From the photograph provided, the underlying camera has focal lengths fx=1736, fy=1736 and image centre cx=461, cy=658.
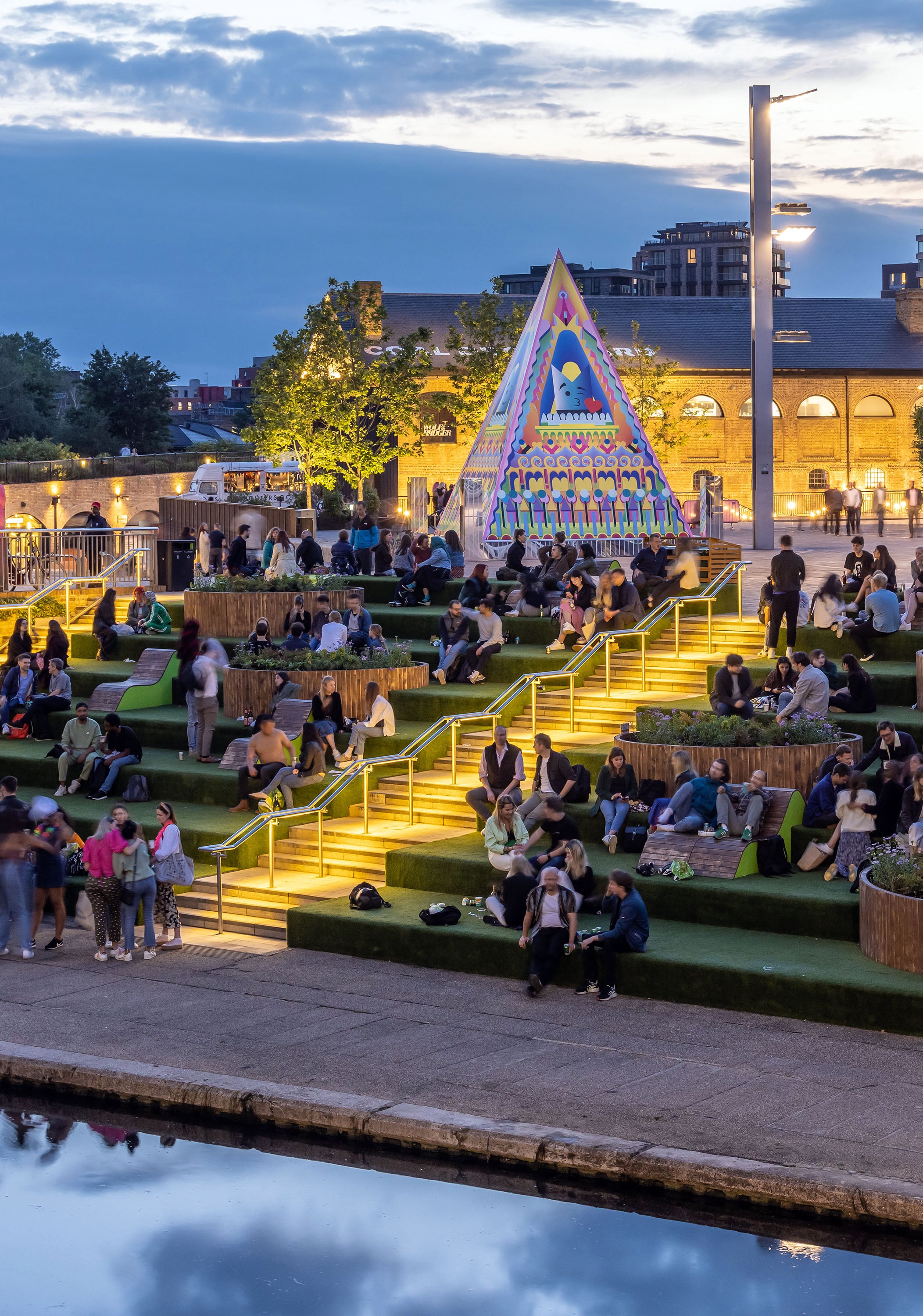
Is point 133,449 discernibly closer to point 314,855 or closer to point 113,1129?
point 314,855

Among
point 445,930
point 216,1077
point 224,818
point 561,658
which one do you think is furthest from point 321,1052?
point 561,658

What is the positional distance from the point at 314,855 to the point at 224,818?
1.49m

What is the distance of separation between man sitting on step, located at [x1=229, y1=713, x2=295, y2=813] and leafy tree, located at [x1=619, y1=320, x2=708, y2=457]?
44.4 metres

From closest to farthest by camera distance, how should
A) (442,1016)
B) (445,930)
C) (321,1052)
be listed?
1. (321,1052)
2. (442,1016)
3. (445,930)

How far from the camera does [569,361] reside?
34.5 metres

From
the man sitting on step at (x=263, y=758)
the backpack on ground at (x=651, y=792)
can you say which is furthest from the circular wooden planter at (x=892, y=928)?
the man sitting on step at (x=263, y=758)

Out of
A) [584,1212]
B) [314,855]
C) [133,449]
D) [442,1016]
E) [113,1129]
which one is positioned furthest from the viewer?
[133,449]

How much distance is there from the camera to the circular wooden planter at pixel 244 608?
2608 centimetres

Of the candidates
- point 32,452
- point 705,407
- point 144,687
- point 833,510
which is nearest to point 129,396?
point 32,452

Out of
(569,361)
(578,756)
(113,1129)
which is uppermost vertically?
→ (569,361)

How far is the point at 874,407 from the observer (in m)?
68.1

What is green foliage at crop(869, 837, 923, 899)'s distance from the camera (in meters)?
13.6

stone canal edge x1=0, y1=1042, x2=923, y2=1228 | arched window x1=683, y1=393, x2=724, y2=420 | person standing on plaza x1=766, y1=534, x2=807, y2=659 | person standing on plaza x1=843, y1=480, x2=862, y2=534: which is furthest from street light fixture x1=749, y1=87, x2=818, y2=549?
arched window x1=683, y1=393, x2=724, y2=420

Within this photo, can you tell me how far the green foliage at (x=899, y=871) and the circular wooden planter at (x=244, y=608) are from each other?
1290 centimetres
